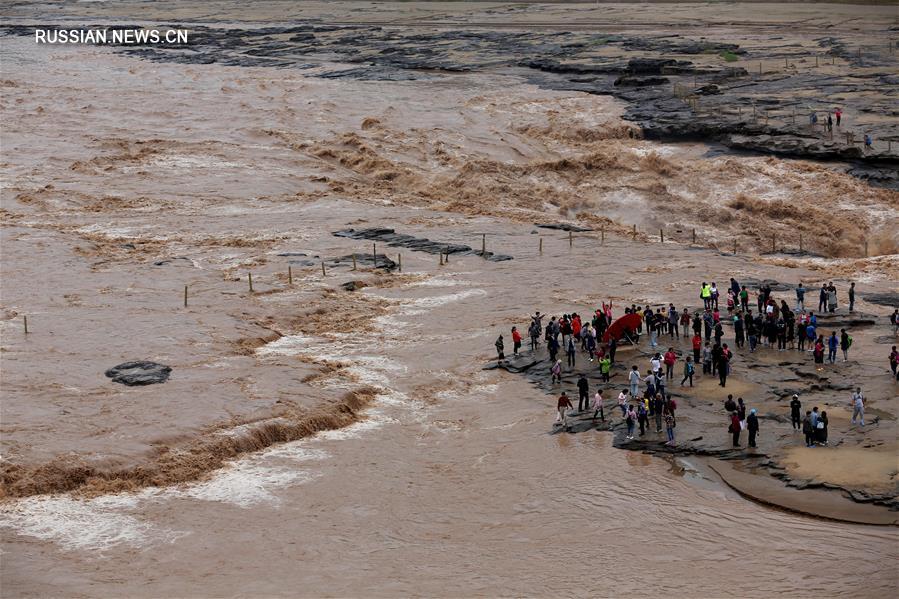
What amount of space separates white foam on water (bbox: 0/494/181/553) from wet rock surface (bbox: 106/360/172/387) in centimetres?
649

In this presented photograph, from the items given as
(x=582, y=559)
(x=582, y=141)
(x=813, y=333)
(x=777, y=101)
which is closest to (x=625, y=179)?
(x=582, y=141)

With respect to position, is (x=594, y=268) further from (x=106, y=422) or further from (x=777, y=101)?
(x=777, y=101)

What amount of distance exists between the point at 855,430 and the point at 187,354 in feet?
58.3

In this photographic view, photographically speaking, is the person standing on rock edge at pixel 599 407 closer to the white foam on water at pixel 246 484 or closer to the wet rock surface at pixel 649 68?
the white foam on water at pixel 246 484

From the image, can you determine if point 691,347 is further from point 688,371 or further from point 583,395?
point 583,395

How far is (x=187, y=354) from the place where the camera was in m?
34.9

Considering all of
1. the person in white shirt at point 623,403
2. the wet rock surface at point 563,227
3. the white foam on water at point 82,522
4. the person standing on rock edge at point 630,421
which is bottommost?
the white foam on water at point 82,522

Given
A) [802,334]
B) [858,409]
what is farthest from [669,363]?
[858,409]

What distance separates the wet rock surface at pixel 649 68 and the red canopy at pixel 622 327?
23.8 m

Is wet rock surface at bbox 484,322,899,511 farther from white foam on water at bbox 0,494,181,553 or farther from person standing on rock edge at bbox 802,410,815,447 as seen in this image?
white foam on water at bbox 0,494,181,553

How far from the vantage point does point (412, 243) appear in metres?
48.8

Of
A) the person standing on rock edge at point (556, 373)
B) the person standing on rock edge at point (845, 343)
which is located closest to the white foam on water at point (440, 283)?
the person standing on rock edge at point (556, 373)

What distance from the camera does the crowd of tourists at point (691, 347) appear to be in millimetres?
28391

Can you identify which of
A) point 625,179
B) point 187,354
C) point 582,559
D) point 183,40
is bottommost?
point 582,559
